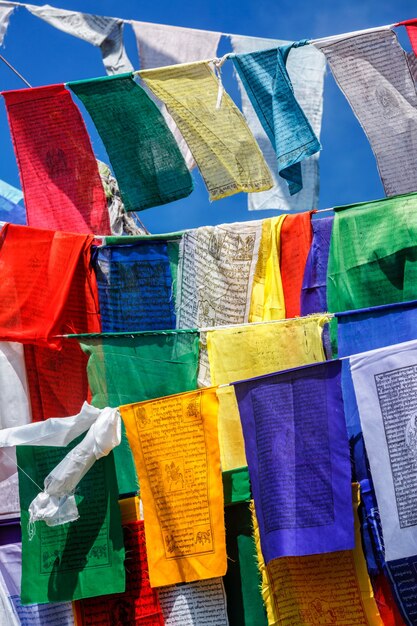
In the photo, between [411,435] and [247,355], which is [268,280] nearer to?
[247,355]

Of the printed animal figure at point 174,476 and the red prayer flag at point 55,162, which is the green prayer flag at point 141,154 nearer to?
the red prayer flag at point 55,162

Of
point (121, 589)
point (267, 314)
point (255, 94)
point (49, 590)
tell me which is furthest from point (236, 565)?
point (255, 94)

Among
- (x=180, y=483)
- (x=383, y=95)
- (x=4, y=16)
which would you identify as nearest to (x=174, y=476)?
(x=180, y=483)

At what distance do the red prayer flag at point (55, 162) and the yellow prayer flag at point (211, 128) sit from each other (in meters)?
0.60

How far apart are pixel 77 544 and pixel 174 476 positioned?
591mm

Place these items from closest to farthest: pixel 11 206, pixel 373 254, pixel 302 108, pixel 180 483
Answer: pixel 180 483
pixel 373 254
pixel 302 108
pixel 11 206

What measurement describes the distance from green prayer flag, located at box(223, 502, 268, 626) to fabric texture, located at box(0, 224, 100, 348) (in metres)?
1.28

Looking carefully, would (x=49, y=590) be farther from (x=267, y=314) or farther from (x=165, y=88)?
(x=165, y=88)

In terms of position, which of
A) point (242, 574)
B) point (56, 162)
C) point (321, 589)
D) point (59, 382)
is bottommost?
point (321, 589)

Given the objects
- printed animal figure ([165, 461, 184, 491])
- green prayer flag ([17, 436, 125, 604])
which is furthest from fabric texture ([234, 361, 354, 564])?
green prayer flag ([17, 436, 125, 604])

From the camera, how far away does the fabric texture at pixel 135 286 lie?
17.6 feet

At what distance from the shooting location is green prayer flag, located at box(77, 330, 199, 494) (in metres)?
5.10

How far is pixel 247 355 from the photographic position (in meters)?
4.99

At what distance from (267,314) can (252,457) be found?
0.91 meters
